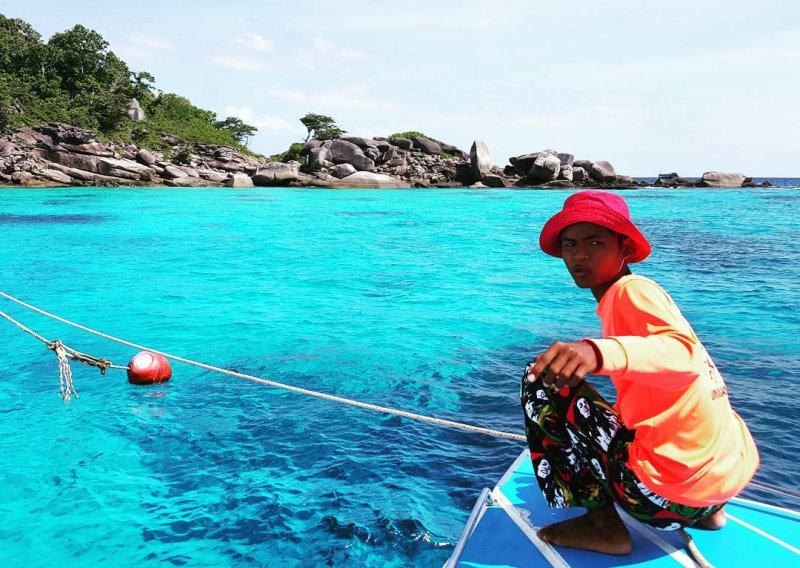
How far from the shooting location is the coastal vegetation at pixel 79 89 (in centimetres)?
4425

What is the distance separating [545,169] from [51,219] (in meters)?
40.5

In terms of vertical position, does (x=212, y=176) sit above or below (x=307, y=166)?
below

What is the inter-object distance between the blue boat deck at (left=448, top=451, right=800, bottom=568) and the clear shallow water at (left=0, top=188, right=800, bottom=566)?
0.95 m

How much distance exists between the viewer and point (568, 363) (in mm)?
1733

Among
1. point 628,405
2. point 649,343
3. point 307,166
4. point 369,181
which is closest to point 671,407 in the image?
point 628,405

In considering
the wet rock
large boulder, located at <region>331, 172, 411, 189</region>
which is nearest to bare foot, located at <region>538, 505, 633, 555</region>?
the wet rock

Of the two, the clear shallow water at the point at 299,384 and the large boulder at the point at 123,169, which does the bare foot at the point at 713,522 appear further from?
the large boulder at the point at 123,169

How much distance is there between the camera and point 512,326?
853 cm

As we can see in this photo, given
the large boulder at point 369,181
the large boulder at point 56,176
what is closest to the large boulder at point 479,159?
the large boulder at point 369,181

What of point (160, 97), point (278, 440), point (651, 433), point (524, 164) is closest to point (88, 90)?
point (160, 97)

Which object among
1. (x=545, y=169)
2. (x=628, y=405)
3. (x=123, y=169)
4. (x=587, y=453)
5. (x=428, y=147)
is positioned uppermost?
(x=428, y=147)

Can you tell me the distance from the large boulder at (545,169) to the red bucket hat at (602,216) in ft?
171

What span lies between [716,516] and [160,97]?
2617 inches

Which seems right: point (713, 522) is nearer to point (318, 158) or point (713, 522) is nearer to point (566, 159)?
point (318, 158)
